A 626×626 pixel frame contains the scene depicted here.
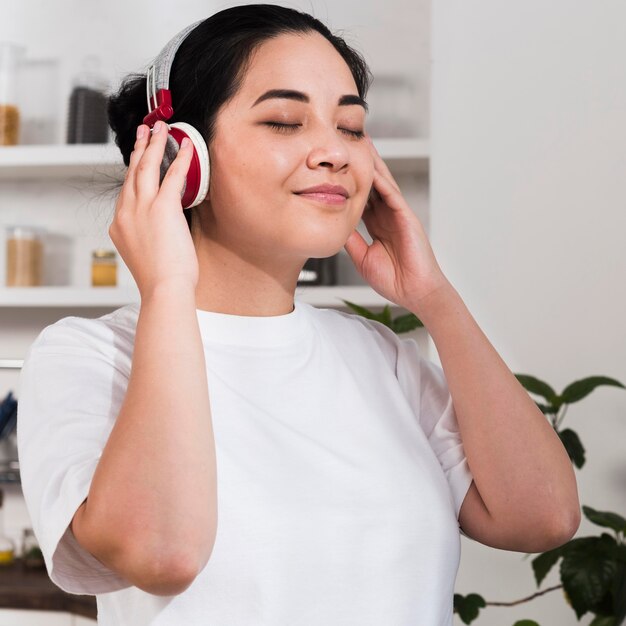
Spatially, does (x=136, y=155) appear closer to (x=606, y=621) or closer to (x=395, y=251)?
(x=395, y=251)

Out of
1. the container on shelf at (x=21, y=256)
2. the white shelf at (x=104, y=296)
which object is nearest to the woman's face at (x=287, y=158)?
the white shelf at (x=104, y=296)

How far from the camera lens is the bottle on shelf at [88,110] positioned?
2.43 m

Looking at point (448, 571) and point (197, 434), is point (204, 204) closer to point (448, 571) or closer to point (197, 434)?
point (197, 434)

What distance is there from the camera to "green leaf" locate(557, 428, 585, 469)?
1640 mm

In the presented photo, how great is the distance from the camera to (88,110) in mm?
2434

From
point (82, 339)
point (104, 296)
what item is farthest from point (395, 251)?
point (104, 296)

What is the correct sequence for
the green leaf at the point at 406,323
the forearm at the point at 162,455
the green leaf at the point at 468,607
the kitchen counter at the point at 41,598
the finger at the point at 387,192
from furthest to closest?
the kitchen counter at the point at 41,598 < the green leaf at the point at 406,323 < the green leaf at the point at 468,607 < the finger at the point at 387,192 < the forearm at the point at 162,455

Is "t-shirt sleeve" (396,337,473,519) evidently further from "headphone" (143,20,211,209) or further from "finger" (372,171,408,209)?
"headphone" (143,20,211,209)

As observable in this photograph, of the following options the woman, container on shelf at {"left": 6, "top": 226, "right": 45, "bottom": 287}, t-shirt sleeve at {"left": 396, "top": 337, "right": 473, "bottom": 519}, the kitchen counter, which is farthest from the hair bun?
container on shelf at {"left": 6, "top": 226, "right": 45, "bottom": 287}

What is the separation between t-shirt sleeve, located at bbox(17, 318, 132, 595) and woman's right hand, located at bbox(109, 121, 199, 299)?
3.8 inches

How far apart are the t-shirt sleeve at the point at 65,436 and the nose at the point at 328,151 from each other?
29 cm

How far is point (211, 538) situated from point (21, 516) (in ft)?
6.38

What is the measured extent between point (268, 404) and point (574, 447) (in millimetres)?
868

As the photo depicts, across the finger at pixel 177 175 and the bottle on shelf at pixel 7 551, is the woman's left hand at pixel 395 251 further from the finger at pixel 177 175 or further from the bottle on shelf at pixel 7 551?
the bottle on shelf at pixel 7 551
